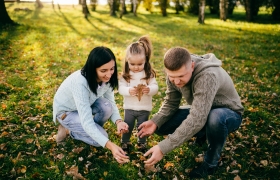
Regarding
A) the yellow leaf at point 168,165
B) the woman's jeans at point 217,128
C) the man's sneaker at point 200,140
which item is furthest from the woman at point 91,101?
the man's sneaker at point 200,140

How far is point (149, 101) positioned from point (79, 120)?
120cm

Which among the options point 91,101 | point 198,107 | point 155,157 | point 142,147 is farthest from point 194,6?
point 155,157

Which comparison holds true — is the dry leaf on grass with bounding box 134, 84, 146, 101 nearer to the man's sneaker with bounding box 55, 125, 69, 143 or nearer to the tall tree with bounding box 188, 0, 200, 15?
the man's sneaker with bounding box 55, 125, 69, 143

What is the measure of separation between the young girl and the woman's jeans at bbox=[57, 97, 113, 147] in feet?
1.14

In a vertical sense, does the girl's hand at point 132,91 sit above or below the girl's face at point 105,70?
below

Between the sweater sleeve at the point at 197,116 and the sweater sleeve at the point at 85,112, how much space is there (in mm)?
845

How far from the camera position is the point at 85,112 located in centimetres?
311

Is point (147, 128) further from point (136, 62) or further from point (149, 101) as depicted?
point (136, 62)

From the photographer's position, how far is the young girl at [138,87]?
3.70 metres

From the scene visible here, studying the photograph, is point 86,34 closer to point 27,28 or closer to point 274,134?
point 27,28

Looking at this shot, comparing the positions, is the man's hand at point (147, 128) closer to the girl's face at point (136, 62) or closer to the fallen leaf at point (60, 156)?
the girl's face at point (136, 62)

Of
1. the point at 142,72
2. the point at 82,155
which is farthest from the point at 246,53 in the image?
the point at 82,155

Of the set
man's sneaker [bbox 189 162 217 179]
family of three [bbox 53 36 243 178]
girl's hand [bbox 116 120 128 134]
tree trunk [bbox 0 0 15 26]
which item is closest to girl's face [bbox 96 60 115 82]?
family of three [bbox 53 36 243 178]

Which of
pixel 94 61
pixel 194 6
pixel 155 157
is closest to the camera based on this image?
pixel 155 157
